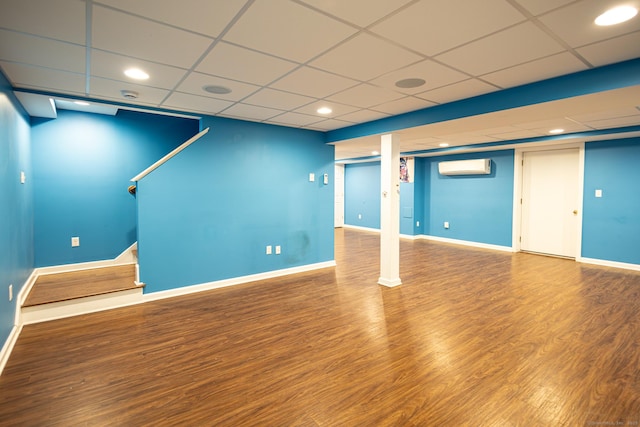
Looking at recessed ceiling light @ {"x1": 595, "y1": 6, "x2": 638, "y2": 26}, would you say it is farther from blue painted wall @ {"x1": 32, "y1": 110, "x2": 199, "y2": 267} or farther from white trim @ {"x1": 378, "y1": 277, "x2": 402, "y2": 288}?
blue painted wall @ {"x1": 32, "y1": 110, "x2": 199, "y2": 267}

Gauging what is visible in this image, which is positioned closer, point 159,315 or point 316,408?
point 316,408

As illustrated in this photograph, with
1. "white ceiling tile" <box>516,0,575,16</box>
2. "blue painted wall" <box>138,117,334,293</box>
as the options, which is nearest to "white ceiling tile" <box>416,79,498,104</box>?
"white ceiling tile" <box>516,0,575,16</box>

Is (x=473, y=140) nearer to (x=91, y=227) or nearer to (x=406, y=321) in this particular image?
(x=406, y=321)

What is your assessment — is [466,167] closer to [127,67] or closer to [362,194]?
[362,194]

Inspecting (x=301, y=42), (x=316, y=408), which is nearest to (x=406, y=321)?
(x=316, y=408)

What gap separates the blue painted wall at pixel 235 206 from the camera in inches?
162

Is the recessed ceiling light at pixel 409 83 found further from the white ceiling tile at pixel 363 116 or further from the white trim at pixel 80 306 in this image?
the white trim at pixel 80 306

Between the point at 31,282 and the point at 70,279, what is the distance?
1.26 ft

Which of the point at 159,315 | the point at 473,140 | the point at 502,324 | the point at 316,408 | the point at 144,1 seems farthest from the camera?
the point at 473,140

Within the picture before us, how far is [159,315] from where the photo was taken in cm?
358

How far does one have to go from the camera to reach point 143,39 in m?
2.18

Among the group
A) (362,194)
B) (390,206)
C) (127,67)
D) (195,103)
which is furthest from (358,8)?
(362,194)

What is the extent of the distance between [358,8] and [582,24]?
1.42m

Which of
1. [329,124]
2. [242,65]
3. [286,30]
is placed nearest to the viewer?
[286,30]
